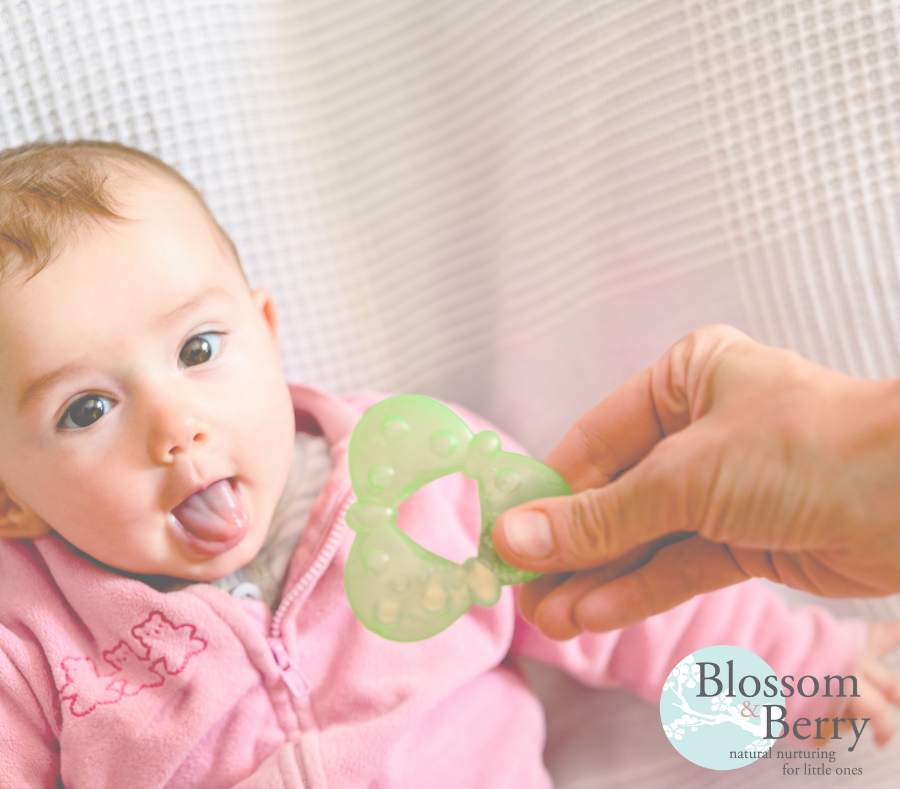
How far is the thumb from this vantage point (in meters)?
0.68

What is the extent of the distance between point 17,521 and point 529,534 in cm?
69

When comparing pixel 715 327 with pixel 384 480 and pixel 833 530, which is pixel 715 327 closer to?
pixel 833 530

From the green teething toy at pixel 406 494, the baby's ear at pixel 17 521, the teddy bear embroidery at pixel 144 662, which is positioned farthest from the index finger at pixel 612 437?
the baby's ear at pixel 17 521

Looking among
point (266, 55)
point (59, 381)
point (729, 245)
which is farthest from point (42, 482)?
point (729, 245)

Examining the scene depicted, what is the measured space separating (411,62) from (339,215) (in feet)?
0.92

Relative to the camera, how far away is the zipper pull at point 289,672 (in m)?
0.94

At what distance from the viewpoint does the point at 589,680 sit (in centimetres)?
112

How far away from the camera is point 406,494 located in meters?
0.76

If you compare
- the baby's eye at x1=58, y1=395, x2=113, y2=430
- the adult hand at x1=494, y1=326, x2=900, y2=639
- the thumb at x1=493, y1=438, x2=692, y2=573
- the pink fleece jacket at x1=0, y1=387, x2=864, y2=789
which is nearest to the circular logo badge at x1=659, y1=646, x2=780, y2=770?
the pink fleece jacket at x1=0, y1=387, x2=864, y2=789

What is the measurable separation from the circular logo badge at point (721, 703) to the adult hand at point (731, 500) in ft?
0.79

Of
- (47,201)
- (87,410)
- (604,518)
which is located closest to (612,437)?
(604,518)

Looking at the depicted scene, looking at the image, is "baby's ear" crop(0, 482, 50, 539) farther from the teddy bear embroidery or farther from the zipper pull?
the zipper pull

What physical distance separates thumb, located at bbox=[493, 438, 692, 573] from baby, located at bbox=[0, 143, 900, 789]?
13.3 inches

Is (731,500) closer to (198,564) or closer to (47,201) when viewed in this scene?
(198,564)
